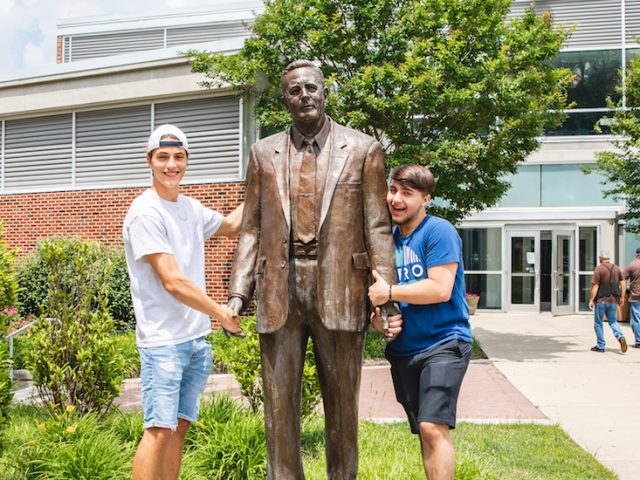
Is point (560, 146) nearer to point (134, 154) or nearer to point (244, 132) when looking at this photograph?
point (244, 132)

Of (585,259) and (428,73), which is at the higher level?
(428,73)

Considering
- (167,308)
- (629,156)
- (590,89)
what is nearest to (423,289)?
(167,308)

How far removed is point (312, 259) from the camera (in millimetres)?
3008

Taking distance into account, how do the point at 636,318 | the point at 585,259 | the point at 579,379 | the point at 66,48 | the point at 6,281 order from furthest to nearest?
the point at 66,48 → the point at 585,259 → the point at 636,318 → the point at 579,379 → the point at 6,281

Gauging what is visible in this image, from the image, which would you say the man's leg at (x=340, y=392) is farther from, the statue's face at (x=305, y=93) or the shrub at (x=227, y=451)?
the shrub at (x=227, y=451)

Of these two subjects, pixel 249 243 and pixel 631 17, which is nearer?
pixel 249 243

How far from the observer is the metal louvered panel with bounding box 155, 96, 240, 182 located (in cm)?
1148

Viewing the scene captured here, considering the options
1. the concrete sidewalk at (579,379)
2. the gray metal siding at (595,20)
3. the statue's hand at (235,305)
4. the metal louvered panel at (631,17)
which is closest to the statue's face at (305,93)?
the statue's hand at (235,305)

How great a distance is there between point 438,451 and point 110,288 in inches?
361

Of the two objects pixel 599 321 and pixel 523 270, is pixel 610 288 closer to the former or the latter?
pixel 599 321

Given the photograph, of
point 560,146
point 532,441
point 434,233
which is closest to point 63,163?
point 532,441


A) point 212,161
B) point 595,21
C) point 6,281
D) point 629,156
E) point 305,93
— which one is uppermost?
point 595,21

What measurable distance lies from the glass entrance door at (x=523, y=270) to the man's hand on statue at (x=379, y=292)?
15.8 meters

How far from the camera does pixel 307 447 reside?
4.94 m
